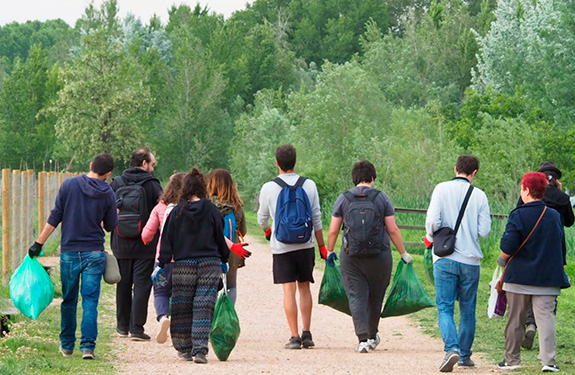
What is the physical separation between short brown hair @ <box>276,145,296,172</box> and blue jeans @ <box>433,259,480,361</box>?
183 cm

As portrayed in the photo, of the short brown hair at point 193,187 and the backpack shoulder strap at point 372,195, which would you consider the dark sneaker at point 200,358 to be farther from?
the backpack shoulder strap at point 372,195

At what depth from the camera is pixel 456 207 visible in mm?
8914

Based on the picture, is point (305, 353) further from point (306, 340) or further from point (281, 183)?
point (281, 183)

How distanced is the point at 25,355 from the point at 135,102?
2466 inches

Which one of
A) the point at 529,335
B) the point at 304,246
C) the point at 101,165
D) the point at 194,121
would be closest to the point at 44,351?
the point at 101,165

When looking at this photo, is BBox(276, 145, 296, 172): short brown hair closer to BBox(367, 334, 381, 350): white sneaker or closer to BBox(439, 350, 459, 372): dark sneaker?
BBox(367, 334, 381, 350): white sneaker

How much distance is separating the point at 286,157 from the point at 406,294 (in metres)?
1.79

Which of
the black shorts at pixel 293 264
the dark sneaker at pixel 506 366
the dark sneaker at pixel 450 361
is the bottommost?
the dark sneaker at pixel 506 366

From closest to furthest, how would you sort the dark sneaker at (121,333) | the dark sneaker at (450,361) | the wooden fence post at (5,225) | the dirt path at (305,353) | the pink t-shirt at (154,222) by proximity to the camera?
the dark sneaker at (450,361)
the dirt path at (305,353)
the pink t-shirt at (154,222)
the dark sneaker at (121,333)
the wooden fence post at (5,225)

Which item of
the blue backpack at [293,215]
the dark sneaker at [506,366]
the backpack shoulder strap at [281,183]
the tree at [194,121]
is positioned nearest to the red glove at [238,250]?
the blue backpack at [293,215]

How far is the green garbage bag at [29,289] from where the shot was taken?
29.9 ft

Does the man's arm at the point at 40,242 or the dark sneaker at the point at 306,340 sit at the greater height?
the man's arm at the point at 40,242

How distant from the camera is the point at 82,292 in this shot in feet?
30.2

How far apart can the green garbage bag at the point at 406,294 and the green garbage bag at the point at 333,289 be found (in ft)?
1.43
